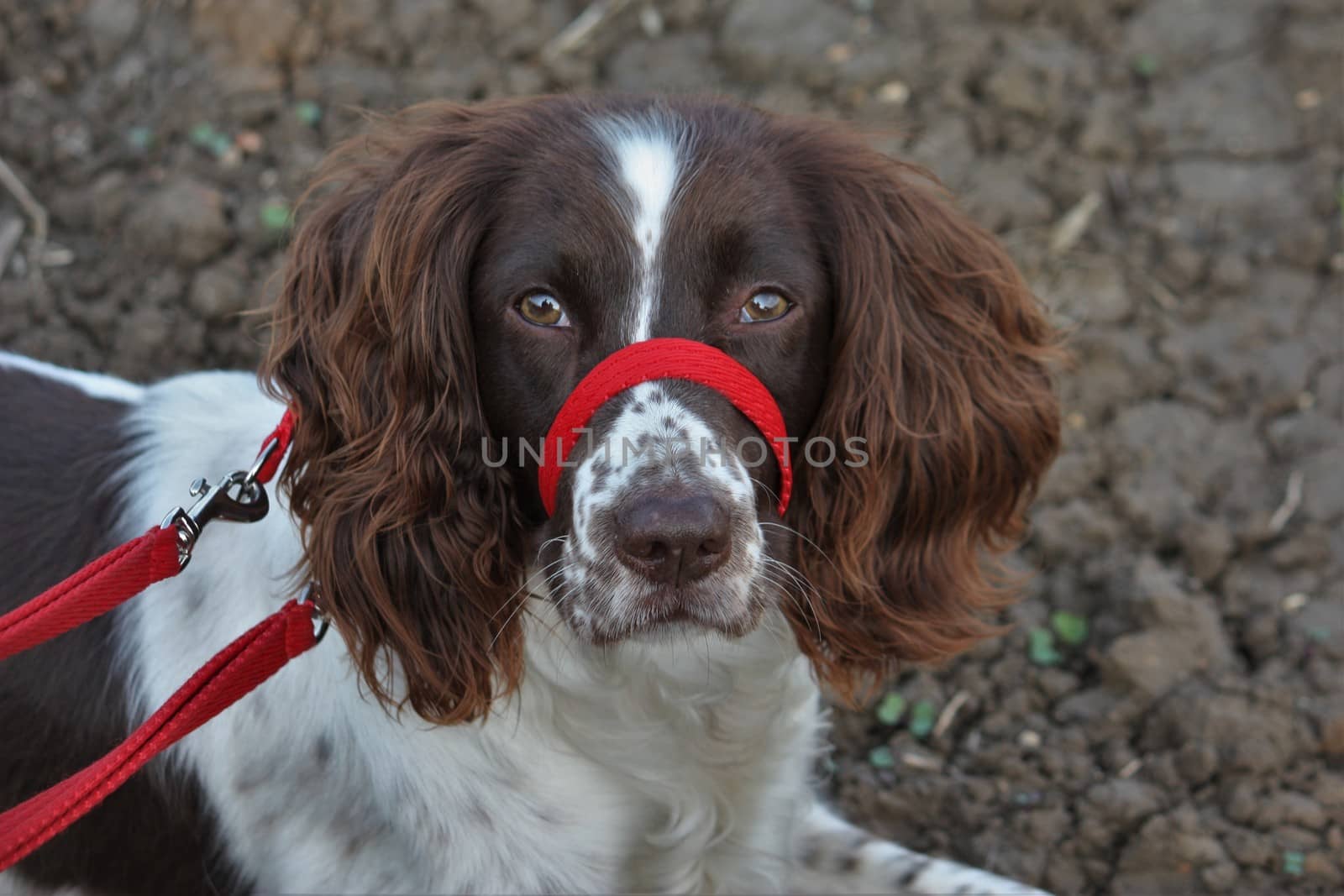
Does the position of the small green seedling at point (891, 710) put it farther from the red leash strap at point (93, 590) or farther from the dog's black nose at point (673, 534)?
the red leash strap at point (93, 590)

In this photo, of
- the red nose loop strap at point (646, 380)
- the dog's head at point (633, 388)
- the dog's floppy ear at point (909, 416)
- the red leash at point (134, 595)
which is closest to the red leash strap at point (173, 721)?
the red leash at point (134, 595)

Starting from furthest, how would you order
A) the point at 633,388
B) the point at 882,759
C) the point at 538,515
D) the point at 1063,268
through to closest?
the point at 1063,268
the point at 882,759
the point at 538,515
the point at 633,388

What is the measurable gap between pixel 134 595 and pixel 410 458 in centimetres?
51

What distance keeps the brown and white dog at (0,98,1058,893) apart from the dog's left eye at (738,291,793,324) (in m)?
0.01

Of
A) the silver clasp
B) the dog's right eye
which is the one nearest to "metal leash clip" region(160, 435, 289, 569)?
the silver clasp

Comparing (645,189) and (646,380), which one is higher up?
(645,189)

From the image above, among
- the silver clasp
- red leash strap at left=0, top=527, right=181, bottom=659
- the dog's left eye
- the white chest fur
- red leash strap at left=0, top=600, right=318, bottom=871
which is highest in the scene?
the dog's left eye

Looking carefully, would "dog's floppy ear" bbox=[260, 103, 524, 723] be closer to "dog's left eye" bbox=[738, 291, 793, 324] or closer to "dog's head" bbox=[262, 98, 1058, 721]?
"dog's head" bbox=[262, 98, 1058, 721]

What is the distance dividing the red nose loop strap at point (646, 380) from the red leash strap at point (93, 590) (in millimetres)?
652

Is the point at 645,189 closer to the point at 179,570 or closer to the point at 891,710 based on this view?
the point at 179,570

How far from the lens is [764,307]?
2.42 meters

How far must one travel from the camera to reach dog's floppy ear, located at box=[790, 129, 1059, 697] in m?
2.55

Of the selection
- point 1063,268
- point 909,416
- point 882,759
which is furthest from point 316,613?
point 1063,268

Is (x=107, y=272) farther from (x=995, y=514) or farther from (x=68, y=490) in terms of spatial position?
(x=995, y=514)
